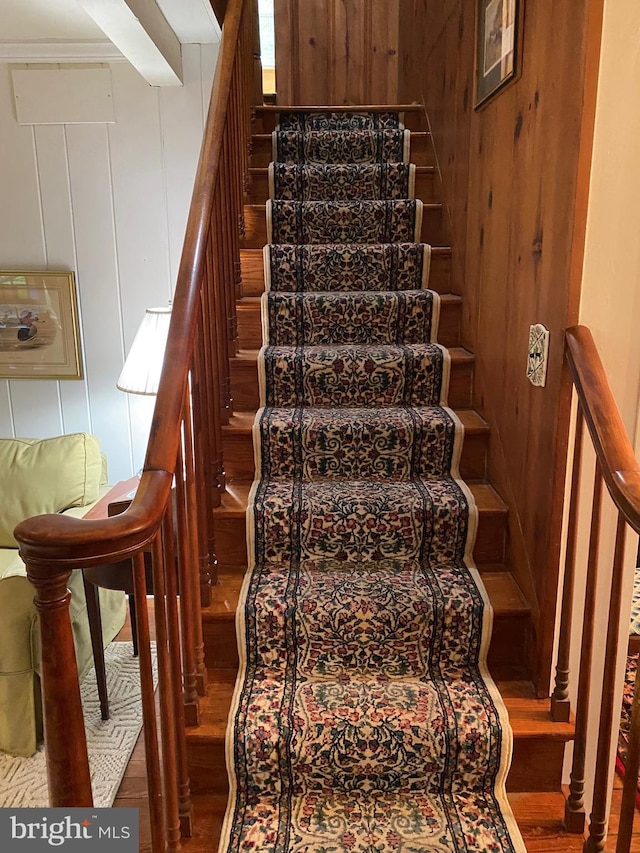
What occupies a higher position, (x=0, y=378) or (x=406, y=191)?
(x=406, y=191)

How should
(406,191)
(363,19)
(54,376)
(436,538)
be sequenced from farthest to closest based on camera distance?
(363,19), (54,376), (406,191), (436,538)

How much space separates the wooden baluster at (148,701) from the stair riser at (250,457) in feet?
3.35

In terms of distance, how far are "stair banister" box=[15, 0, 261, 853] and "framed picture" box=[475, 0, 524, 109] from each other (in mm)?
847

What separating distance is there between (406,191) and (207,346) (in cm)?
163


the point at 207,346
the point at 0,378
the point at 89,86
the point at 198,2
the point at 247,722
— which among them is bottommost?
the point at 247,722

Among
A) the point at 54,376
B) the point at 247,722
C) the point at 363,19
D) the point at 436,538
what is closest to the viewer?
the point at 247,722

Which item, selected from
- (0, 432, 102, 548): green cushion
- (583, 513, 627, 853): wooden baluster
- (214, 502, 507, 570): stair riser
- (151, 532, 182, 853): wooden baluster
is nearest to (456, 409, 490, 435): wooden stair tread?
(214, 502, 507, 570): stair riser

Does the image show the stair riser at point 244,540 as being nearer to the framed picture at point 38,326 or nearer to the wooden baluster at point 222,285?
the wooden baluster at point 222,285

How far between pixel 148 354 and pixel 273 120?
63.9 inches

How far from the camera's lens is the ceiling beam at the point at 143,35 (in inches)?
93.4

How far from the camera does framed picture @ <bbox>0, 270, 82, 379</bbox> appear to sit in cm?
338

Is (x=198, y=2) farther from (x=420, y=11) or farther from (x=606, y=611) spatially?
(x=606, y=611)

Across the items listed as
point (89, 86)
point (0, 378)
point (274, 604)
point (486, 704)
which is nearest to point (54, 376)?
point (0, 378)

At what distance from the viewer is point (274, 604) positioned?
1.82 metres
